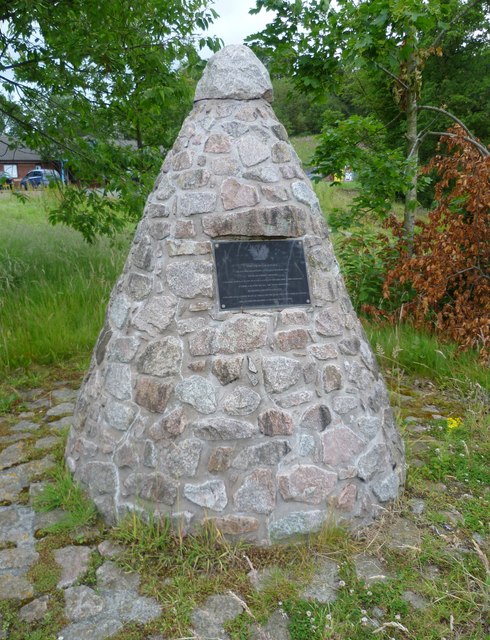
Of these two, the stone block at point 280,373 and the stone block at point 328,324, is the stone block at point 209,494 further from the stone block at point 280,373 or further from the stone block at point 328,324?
the stone block at point 328,324

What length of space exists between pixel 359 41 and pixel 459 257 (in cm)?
237

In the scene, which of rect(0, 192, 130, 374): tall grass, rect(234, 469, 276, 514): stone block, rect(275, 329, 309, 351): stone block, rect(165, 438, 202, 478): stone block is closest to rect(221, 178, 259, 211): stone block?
rect(275, 329, 309, 351): stone block

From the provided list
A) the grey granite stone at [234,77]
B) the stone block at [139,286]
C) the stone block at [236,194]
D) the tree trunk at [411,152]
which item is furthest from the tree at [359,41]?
the stone block at [139,286]

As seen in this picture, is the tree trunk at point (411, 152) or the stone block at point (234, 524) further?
the tree trunk at point (411, 152)

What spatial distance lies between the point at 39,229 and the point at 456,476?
9.35 metres

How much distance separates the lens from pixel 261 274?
297 centimetres

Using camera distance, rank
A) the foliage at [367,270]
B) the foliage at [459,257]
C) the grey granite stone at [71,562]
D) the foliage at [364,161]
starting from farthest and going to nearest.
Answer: the foliage at [367,270], the foliage at [364,161], the foliage at [459,257], the grey granite stone at [71,562]

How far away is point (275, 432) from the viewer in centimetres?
279

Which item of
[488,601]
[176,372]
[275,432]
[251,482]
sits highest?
[176,372]

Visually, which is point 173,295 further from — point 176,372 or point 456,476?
point 456,476

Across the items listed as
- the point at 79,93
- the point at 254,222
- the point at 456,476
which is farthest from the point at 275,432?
the point at 79,93

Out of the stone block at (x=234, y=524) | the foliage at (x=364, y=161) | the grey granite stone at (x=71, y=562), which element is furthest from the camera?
the foliage at (x=364, y=161)

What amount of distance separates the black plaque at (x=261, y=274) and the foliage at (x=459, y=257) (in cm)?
290

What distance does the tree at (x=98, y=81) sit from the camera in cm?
600
